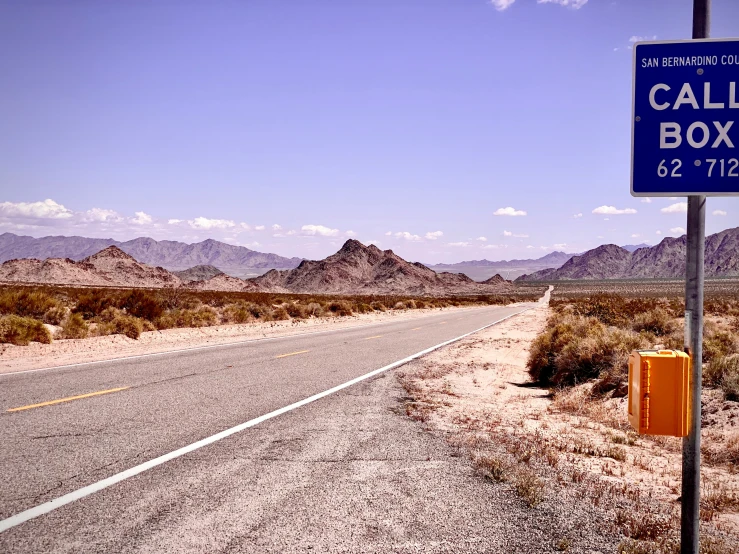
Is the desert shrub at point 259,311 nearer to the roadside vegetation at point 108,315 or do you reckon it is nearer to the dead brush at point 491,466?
the roadside vegetation at point 108,315

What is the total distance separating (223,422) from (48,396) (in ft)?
11.1

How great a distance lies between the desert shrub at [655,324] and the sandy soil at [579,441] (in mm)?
10585

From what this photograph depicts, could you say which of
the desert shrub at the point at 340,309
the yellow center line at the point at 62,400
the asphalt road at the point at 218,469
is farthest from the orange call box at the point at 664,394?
the desert shrub at the point at 340,309

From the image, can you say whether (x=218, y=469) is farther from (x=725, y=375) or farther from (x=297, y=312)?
(x=297, y=312)

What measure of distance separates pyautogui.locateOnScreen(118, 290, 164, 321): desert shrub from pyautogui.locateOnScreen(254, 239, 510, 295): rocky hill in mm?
106037

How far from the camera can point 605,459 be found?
595 centimetres

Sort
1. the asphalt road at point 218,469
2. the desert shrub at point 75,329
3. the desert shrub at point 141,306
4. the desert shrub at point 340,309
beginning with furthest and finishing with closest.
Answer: the desert shrub at point 340,309
the desert shrub at point 141,306
the desert shrub at point 75,329
the asphalt road at point 218,469

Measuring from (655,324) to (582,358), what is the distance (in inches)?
409

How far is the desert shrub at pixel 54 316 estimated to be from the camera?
20.2 metres

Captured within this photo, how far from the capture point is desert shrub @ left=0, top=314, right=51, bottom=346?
15.1 metres

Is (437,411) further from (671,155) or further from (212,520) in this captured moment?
(671,155)

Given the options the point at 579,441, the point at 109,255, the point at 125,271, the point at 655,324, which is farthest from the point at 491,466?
the point at 109,255

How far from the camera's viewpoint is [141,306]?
23375mm

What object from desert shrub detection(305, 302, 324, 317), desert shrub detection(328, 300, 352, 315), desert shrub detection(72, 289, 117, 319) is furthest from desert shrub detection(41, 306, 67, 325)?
desert shrub detection(328, 300, 352, 315)
